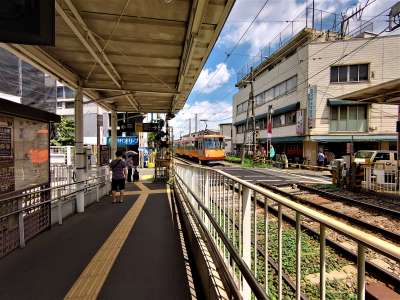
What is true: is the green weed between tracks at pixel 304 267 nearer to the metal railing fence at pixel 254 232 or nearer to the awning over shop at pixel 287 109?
the metal railing fence at pixel 254 232

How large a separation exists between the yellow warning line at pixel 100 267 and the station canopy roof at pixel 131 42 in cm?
364

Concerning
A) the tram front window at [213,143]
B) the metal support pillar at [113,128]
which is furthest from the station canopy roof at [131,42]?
the tram front window at [213,143]

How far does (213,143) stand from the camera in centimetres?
3005

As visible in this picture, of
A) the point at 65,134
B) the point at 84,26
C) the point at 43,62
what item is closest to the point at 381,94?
the point at 84,26

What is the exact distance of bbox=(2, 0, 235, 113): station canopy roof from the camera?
4863mm

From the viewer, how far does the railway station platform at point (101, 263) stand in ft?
12.5

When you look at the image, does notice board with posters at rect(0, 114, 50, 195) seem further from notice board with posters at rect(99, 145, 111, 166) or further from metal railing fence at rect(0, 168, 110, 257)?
notice board with posters at rect(99, 145, 111, 166)

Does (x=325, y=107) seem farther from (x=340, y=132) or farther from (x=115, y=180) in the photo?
(x=115, y=180)

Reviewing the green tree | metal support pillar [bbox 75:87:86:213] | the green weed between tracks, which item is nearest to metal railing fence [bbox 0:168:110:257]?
metal support pillar [bbox 75:87:86:213]

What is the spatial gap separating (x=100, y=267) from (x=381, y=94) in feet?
41.2

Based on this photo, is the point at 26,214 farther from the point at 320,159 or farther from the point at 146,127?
the point at 320,159

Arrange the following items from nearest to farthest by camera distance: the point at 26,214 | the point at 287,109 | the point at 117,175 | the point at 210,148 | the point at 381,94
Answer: the point at 26,214
the point at 117,175
the point at 381,94
the point at 210,148
the point at 287,109

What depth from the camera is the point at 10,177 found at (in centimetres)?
532

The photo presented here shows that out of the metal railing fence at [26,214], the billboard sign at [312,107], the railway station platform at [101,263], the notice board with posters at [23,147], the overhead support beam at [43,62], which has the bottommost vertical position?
the railway station platform at [101,263]
